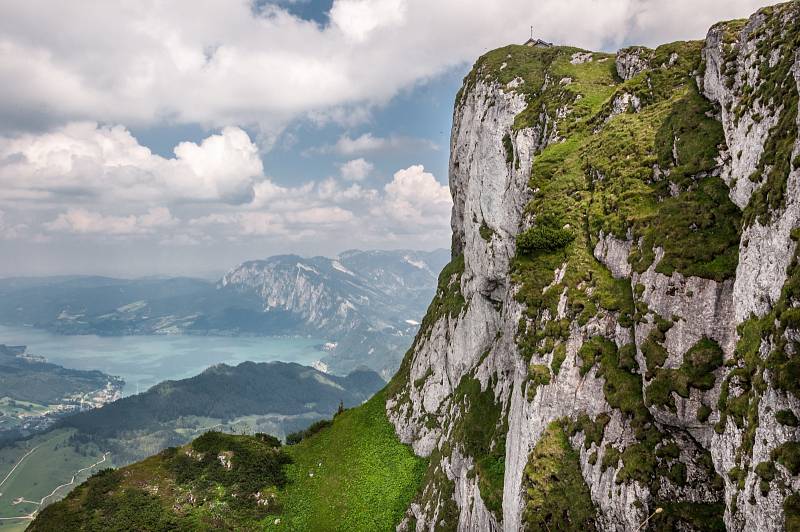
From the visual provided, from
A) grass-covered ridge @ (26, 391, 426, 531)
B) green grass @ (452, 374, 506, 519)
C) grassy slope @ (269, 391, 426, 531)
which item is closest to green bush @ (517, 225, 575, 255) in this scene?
green grass @ (452, 374, 506, 519)

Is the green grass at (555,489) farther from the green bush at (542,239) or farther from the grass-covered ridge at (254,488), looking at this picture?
the grass-covered ridge at (254,488)

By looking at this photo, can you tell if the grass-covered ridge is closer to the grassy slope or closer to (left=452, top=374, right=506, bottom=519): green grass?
the grassy slope

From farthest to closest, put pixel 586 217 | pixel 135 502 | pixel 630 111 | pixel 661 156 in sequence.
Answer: pixel 135 502
pixel 630 111
pixel 586 217
pixel 661 156

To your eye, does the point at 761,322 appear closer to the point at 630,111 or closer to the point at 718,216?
the point at 718,216

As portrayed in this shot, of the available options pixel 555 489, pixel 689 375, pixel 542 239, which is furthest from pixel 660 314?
pixel 542 239

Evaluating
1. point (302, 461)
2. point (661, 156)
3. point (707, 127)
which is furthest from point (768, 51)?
point (302, 461)

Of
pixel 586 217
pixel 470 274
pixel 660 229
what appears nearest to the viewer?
pixel 660 229

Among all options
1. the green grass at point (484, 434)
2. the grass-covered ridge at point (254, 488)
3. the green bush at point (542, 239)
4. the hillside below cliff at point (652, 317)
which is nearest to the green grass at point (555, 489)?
the hillside below cliff at point (652, 317)
